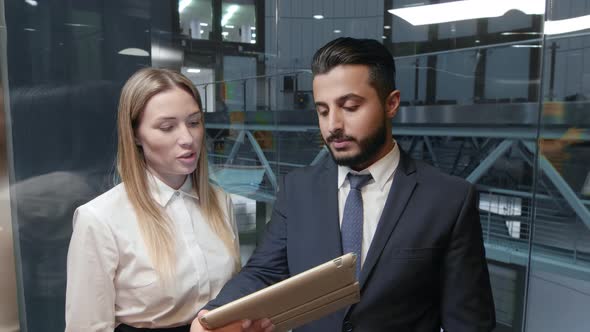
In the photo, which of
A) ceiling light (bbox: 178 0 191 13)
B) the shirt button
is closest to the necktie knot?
the shirt button

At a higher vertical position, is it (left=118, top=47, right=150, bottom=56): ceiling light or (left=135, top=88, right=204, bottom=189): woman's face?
(left=118, top=47, right=150, bottom=56): ceiling light

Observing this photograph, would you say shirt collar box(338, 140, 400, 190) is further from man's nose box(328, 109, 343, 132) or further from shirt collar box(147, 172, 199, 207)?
shirt collar box(147, 172, 199, 207)

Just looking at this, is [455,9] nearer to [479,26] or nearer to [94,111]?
[479,26]

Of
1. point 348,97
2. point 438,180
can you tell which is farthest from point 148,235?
point 438,180

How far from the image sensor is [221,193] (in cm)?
161

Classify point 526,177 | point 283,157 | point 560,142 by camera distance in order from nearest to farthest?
point 560,142 < point 526,177 < point 283,157

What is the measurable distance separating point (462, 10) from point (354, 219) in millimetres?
1385

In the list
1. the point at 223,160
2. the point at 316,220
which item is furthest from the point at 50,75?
the point at 316,220

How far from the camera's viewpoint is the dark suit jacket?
1194 mm

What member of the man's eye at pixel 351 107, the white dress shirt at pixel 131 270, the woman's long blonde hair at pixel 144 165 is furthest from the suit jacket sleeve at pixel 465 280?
the woman's long blonde hair at pixel 144 165

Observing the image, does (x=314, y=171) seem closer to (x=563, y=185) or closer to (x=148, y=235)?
(x=148, y=235)

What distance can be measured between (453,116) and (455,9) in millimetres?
510

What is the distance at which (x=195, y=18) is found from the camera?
2.84 metres

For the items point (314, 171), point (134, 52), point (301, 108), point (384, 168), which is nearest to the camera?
point (384, 168)
